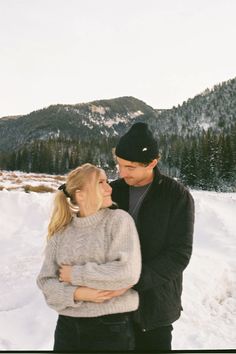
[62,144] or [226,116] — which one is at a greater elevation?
[226,116]

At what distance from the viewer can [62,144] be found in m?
103

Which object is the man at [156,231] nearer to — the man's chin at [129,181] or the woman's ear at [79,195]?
the man's chin at [129,181]

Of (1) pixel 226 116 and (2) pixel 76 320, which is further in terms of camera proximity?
(1) pixel 226 116

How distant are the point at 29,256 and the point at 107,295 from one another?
251 inches

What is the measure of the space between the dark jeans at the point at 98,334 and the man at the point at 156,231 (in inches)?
7.2

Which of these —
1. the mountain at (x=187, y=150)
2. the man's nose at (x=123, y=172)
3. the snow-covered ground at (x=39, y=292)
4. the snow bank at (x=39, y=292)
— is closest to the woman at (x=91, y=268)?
the man's nose at (x=123, y=172)

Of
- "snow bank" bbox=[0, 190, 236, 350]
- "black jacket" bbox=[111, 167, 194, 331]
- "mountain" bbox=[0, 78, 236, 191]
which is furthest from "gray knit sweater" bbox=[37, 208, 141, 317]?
"mountain" bbox=[0, 78, 236, 191]

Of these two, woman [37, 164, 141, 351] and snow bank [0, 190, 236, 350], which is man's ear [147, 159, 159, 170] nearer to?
woman [37, 164, 141, 351]

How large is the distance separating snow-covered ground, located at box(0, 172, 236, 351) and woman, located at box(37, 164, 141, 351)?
1.50m

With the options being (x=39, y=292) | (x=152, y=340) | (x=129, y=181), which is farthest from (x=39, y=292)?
(x=129, y=181)

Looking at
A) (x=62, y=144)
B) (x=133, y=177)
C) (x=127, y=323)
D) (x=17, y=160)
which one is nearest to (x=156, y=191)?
(x=133, y=177)

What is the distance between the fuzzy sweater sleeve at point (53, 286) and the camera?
2234mm

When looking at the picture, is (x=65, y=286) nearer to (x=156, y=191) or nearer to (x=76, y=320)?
(x=76, y=320)

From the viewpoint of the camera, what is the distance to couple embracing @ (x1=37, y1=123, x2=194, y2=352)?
2232mm
